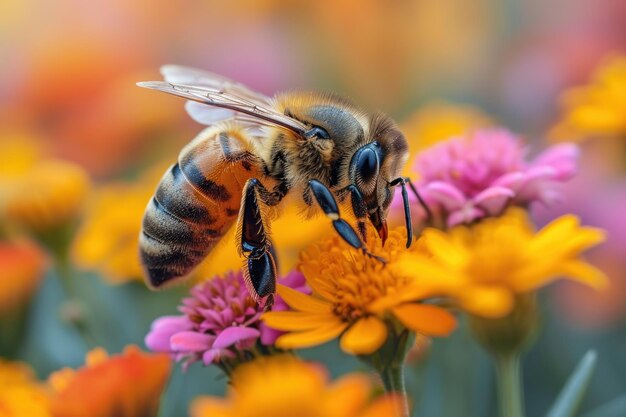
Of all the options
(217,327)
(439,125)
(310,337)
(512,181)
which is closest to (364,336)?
(310,337)

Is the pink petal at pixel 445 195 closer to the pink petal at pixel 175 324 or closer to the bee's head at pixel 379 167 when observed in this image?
the bee's head at pixel 379 167

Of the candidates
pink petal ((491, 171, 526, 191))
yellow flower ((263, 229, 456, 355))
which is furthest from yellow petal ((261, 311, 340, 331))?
pink petal ((491, 171, 526, 191))

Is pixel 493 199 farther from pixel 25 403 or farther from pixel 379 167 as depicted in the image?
pixel 25 403

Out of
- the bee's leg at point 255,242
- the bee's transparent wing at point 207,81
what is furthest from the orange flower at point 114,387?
the bee's transparent wing at point 207,81

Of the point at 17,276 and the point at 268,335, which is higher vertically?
the point at 268,335

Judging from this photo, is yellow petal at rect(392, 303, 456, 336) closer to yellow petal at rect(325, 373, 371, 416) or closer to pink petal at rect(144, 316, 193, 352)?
yellow petal at rect(325, 373, 371, 416)

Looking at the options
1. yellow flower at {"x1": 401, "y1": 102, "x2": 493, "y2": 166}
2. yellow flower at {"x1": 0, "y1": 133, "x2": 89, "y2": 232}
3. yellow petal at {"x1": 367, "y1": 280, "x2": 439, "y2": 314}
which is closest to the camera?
yellow petal at {"x1": 367, "y1": 280, "x2": 439, "y2": 314}

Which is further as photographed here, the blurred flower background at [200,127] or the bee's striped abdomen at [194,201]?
the blurred flower background at [200,127]
